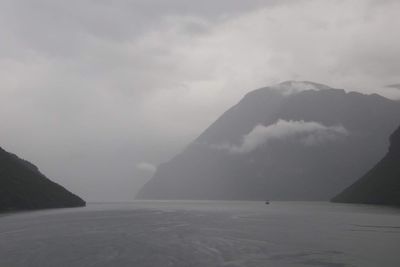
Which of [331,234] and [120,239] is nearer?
[120,239]

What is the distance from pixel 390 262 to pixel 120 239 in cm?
5625

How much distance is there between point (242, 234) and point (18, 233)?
54774 mm

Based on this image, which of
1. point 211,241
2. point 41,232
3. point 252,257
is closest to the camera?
point 252,257

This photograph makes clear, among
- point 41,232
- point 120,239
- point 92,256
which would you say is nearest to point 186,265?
point 92,256

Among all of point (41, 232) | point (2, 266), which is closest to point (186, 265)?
point (2, 266)

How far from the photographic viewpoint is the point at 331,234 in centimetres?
11012

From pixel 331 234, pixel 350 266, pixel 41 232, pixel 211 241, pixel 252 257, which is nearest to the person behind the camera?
pixel 350 266

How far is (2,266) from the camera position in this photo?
67.0m

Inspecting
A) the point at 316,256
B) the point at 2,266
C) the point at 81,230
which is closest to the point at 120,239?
the point at 81,230

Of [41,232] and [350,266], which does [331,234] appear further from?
[41,232]

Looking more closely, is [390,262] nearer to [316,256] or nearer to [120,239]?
[316,256]

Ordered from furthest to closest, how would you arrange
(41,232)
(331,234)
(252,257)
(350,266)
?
(41,232) → (331,234) → (252,257) → (350,266)

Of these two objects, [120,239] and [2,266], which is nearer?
[2,266]

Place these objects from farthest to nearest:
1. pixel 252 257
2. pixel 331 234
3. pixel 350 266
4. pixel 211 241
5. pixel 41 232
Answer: pixel 41 232 < pixel 331 234 < pixel 211 241 < pixel 252 257 < pixel 350 266
